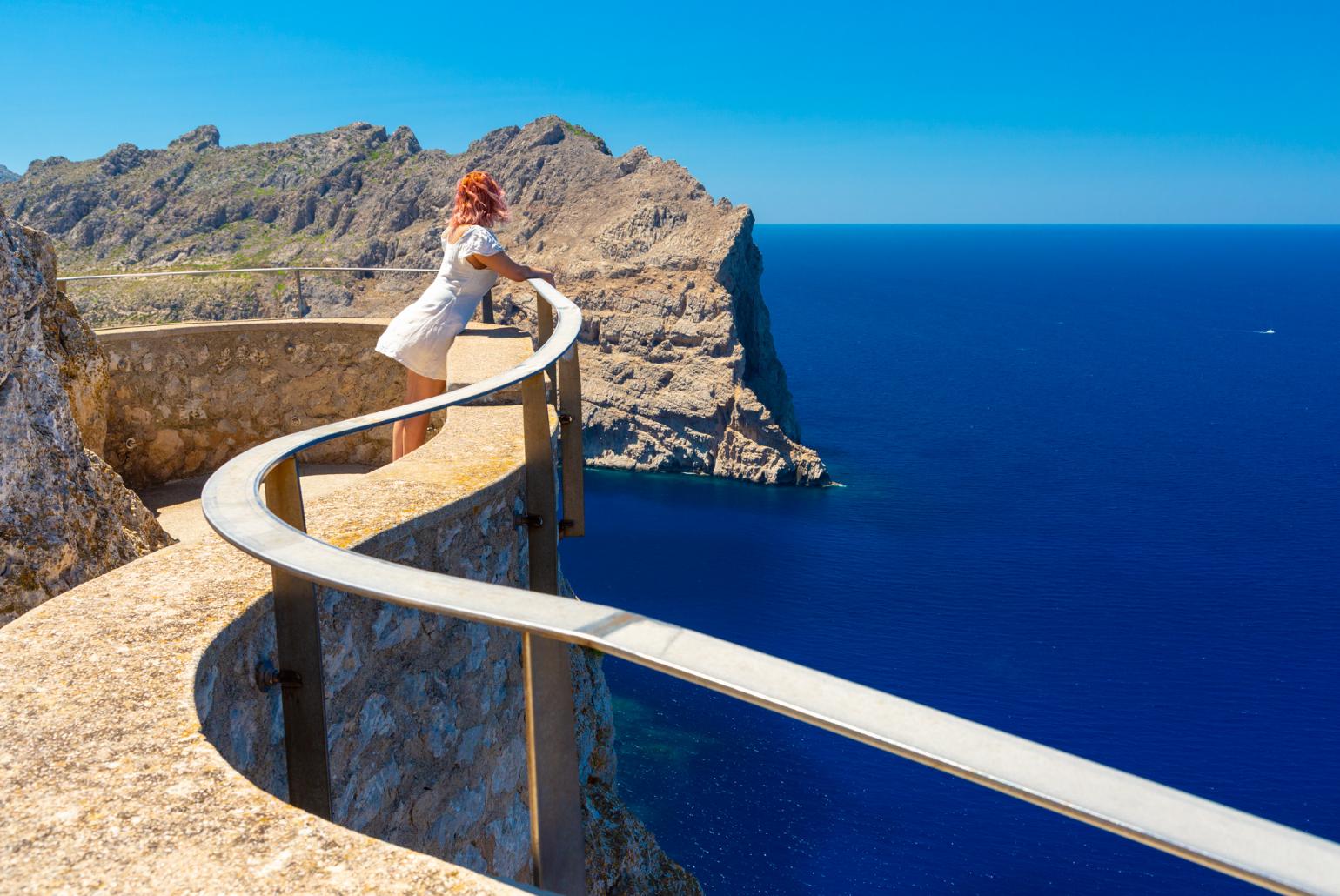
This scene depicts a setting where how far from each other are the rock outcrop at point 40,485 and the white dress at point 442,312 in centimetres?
123

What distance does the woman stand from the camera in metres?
4.53

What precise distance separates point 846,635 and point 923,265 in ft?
488

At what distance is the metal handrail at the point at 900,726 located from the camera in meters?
0.76

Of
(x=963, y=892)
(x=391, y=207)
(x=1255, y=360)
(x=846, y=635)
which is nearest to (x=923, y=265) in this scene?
(x=1255, y=360)

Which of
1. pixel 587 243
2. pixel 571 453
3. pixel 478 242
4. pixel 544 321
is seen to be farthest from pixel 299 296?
pixel 587 243

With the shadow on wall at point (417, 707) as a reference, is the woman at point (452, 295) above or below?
above

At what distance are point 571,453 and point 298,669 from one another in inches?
92.9

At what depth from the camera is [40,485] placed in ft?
11.7

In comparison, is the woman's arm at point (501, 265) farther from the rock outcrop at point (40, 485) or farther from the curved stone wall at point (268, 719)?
the rock outcrop at point (40, 485)

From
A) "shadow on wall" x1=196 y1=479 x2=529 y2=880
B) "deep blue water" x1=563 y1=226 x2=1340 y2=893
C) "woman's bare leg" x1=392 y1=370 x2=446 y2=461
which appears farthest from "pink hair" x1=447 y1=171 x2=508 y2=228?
"deep blue water" x1=563 y1=226 x2=1340 y2=893

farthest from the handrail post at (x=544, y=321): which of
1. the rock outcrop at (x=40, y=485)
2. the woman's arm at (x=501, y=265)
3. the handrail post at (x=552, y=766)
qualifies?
the handrail post at (x=552, y=766)

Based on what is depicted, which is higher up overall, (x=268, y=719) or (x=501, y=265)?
(x=501, y=265)

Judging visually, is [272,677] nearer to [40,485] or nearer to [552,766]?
[552,766]

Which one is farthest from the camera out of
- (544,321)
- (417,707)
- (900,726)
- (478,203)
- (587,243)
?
(587,243)
